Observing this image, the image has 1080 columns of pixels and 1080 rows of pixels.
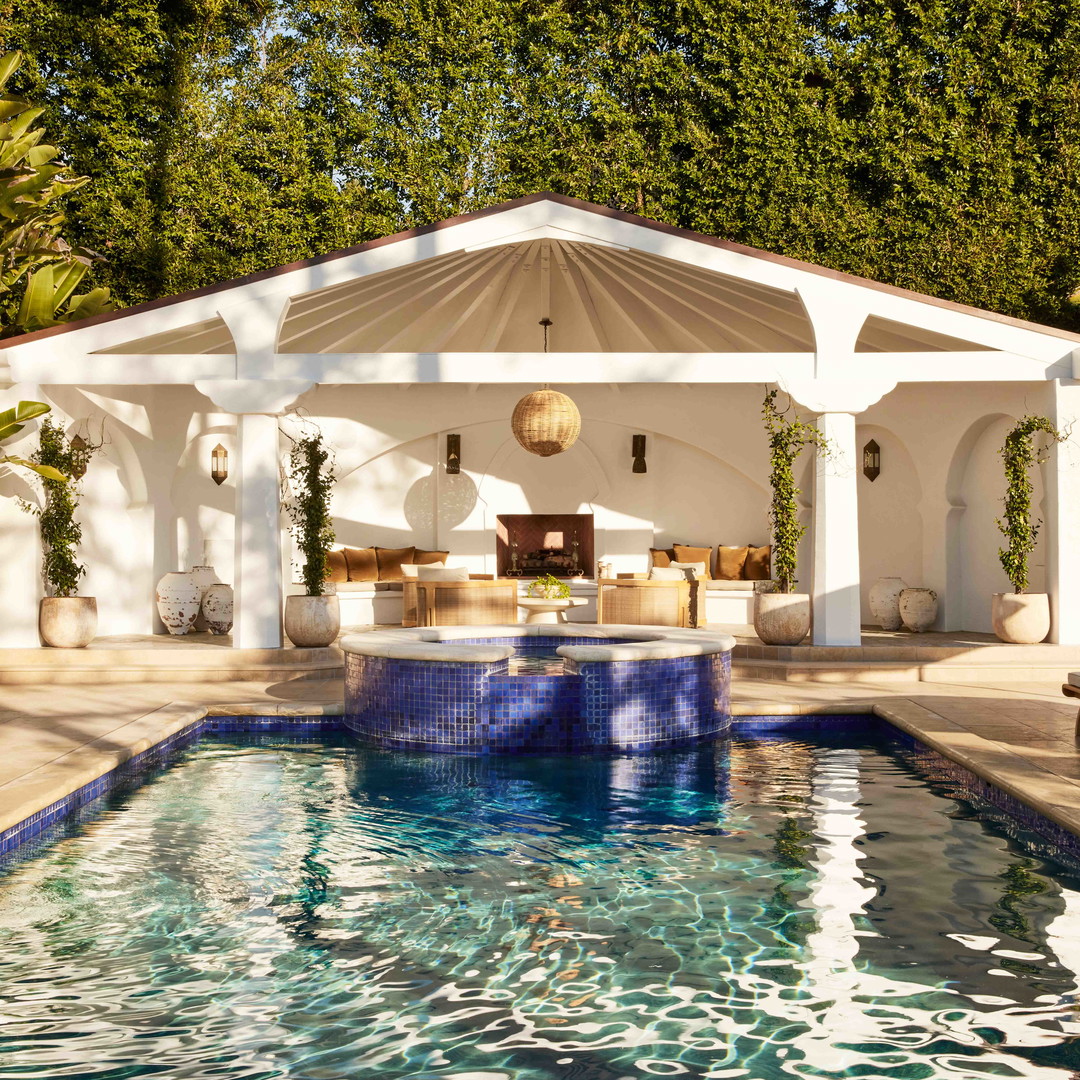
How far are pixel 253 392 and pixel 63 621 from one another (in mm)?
2923

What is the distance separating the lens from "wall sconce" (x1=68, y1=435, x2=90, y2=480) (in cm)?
1140

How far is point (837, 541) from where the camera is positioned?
1105 cm

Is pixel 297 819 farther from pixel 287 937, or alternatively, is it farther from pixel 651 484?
pixel 651 484

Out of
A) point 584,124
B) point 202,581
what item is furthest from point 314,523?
point 584,124

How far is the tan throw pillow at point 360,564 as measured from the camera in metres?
15.7

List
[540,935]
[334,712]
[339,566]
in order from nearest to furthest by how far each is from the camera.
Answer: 1. [540,935]
2. [334,712]
3. [339,566]

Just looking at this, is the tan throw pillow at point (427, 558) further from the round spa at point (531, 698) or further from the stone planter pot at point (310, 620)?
the round spa at point (531, 698)

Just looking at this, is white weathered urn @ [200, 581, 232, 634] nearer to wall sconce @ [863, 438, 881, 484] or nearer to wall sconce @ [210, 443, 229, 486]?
wall sconce @ [210, 443, 229, 486]

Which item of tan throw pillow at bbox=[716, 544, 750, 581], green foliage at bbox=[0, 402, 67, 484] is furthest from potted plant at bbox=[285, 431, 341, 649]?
tan throw pillow at bbox=[716, 544, 750, 581]

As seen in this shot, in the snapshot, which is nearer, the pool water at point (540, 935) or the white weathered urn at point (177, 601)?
the pool water at point (540, 935)

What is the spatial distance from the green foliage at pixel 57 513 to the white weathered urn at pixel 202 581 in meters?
2.43

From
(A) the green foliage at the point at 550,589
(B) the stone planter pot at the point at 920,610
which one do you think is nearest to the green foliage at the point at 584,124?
(B) the stone planter pot at the point at 920,610

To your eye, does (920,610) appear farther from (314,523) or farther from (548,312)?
(314,523)

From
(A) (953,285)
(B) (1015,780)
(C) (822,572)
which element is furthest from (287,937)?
(A) (953,285)
